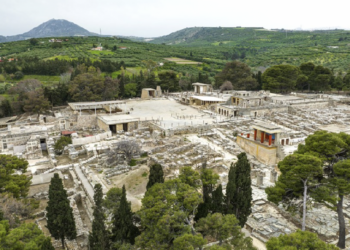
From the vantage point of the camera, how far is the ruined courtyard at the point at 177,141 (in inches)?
707

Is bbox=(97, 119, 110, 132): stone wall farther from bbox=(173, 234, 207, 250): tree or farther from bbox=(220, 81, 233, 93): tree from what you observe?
bbox=(220, 81, 233, 93): tree

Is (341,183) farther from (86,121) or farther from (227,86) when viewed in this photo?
(227,86)

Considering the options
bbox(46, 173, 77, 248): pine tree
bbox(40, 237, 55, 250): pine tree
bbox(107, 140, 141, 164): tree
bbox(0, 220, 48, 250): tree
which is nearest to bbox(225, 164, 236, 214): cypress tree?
bbox(46, 173, 77, 248): pine tree

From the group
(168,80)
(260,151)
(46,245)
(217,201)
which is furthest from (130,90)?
(46,245)

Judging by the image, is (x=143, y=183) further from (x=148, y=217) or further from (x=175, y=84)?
(x=175, y=84)

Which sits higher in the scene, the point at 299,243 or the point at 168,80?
the point at 168,80

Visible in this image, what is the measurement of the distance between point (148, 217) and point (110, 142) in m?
18.4

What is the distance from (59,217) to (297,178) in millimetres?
12822

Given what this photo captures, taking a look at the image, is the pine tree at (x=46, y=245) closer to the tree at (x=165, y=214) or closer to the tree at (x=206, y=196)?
the tree at (x=165, y=214)

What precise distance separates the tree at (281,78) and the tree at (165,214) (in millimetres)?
46335

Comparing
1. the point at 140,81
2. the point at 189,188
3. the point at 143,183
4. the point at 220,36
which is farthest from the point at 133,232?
the point at 220,36

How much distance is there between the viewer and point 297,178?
48.2 ft

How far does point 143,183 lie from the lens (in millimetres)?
21703

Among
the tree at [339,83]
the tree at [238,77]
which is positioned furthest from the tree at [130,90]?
the tree at [339,83]
